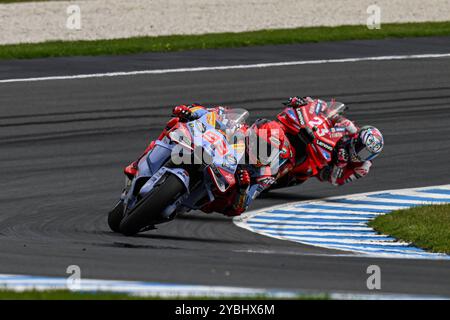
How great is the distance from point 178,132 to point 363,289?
413 centimetres

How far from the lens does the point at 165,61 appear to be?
25.3 m

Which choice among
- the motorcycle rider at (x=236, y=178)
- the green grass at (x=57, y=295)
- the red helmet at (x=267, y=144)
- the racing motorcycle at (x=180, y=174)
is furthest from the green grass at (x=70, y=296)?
the red helmet at (x=267, y=144)

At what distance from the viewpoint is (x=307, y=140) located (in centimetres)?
1636

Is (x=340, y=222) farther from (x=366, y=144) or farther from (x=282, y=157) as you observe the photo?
(x=366, y=144)

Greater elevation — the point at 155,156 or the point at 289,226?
the point at 155,156

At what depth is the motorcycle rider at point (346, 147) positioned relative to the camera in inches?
645

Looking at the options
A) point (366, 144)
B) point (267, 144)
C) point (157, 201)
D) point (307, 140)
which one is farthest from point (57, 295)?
point (366, 144)

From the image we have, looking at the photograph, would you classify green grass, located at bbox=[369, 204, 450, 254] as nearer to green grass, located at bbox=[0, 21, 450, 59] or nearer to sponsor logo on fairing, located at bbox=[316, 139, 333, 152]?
sponsor logo on fairing, located at bbox=[316, 139, 333, 152]

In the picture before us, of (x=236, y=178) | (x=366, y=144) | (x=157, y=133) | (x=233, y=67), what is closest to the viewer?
(x=236, y=178)

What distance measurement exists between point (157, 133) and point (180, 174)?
6.80 m

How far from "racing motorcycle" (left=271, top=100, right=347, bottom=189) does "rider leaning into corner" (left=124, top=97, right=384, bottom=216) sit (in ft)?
0.04
